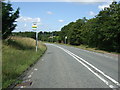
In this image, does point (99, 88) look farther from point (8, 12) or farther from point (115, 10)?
point (115, 10)

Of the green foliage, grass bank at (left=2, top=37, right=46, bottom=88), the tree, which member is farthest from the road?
the green foliage

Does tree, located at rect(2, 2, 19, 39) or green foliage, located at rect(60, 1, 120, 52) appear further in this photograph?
green foliage, located at rect(60, 1, 120, 52)

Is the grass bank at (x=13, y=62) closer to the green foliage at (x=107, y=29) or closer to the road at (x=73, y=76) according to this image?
the road at (x=73, y=76)

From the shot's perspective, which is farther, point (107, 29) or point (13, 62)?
point (107, 29)

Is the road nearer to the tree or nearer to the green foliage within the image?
the tree

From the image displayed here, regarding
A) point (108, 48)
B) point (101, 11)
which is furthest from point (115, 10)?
point (108, 48)

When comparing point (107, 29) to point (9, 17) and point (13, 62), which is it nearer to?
point (9, 17)

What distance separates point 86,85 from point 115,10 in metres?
32.4

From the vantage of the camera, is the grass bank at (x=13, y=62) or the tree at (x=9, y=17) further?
the tree at (x=9, y=17)

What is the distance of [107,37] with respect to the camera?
121 ft

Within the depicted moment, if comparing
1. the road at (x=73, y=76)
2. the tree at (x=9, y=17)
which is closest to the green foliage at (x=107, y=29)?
the tree at (x=9, y=17)

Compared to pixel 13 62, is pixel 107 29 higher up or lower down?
higher up

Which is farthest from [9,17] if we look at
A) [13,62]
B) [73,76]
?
[73,76]

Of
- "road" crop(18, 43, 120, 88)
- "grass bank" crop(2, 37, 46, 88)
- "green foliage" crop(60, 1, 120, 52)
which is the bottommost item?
"road" crop(18, 43, 120, 88)
